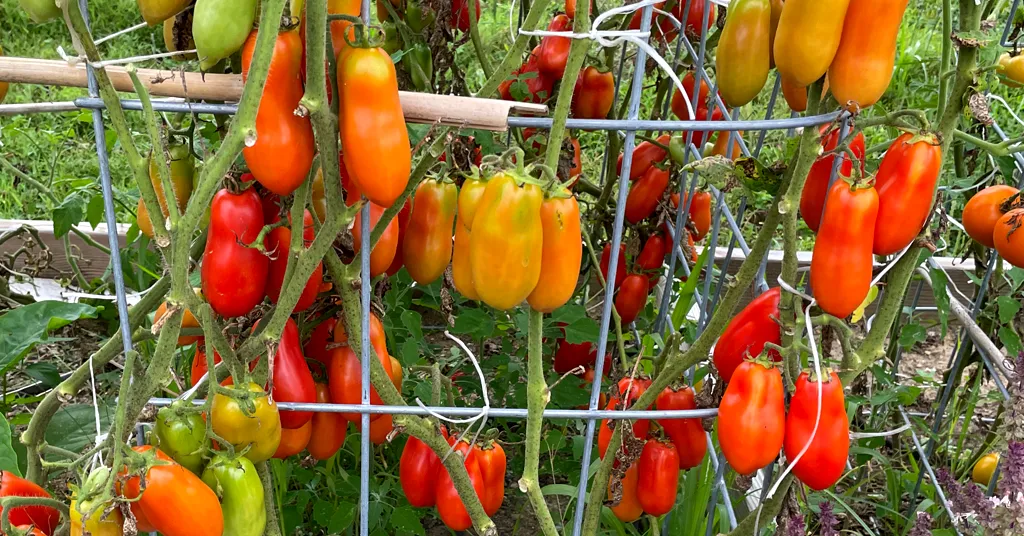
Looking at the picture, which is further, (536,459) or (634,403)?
(634,403)

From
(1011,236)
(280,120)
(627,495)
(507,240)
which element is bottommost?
(627,495)

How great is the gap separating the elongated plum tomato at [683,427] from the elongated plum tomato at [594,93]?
62 centimetres

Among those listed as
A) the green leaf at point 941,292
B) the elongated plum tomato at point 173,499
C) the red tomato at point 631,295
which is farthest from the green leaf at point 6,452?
the green leaf at point 941,292

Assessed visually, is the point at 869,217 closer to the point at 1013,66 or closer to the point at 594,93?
the point at 1013,66

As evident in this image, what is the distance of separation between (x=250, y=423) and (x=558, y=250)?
0.35m

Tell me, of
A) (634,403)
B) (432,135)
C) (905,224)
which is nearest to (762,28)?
(905,224)

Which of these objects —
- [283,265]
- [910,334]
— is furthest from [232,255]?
[910,334]

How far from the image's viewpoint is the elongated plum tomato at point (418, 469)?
3.69 feet

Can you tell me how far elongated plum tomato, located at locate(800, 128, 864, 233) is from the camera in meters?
0.95

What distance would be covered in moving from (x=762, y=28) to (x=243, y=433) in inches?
25.9

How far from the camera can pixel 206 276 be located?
876 millimetres

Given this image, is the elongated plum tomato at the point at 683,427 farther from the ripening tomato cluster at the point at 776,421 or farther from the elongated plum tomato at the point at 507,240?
the elongated plum tomato at the point at 507,240

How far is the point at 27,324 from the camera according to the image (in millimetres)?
1305

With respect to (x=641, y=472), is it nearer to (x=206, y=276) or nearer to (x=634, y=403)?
(x=634, y=403)
